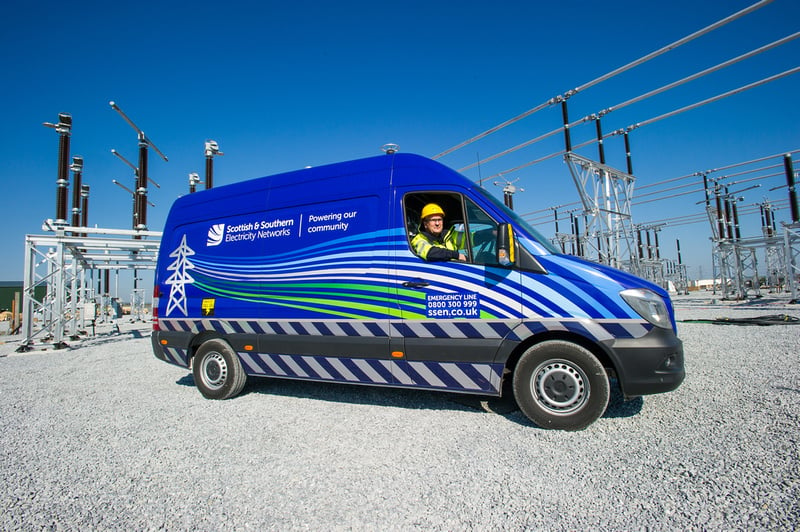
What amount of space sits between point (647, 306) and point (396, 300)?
234 cm

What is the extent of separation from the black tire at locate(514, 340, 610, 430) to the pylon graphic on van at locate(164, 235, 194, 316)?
15.1 ft

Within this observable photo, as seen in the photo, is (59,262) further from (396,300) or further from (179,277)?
(396,300)

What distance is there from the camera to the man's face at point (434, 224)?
427 cm

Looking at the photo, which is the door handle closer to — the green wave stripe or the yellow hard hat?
the green wave stripe

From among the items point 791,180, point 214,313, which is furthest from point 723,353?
point 791,180

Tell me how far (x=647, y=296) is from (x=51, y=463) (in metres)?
5.41

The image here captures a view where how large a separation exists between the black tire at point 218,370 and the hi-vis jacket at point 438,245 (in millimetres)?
2947

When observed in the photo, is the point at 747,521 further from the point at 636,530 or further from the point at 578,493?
the point at 578,493

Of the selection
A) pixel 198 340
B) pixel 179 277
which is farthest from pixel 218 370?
pixel 179 277

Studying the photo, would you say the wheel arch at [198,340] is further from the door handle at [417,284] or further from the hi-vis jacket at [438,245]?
the hi-vis jacket at [438,245]

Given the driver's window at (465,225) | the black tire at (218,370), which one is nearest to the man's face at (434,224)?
the driver's window at (465,225)

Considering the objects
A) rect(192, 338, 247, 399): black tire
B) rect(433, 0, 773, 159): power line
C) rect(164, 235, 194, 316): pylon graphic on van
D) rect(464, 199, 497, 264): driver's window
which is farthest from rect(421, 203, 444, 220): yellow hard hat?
rect(433, 0, 773, 159): power line

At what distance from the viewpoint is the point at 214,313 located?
5145mm

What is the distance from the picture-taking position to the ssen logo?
523 cm
